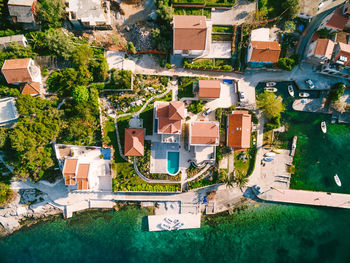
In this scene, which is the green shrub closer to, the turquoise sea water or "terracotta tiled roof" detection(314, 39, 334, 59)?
"terracotta tiled roof" detection(314, 39, 334, 59)

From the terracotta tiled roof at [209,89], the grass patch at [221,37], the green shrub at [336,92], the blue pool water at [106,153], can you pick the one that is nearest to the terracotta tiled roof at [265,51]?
the grass patch at [221,37]

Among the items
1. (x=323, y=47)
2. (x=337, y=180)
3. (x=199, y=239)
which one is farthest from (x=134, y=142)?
(x=337, y=180)

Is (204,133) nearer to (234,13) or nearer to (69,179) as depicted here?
(234,13)

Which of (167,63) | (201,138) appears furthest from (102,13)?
(201,138)

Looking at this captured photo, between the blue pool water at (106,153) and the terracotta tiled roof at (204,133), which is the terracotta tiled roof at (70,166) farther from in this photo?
the terracotta tiled roof at (204,133)

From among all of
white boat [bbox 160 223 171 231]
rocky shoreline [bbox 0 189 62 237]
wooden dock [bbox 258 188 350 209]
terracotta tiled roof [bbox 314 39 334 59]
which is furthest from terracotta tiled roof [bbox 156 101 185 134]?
rocky shoreline [bbox 0 189 62 237]
